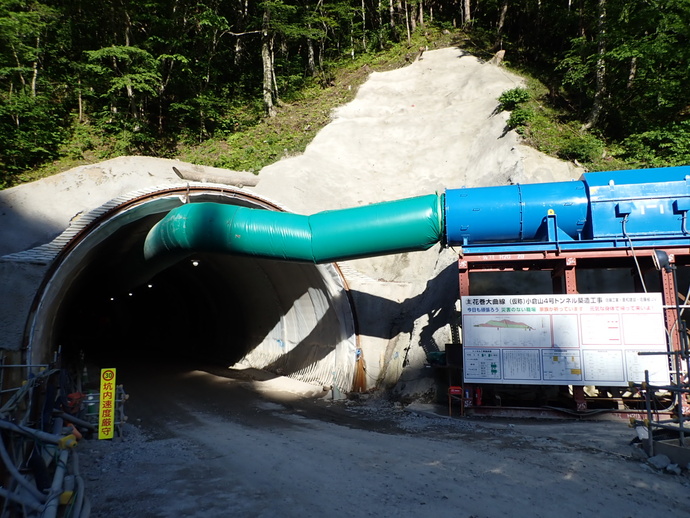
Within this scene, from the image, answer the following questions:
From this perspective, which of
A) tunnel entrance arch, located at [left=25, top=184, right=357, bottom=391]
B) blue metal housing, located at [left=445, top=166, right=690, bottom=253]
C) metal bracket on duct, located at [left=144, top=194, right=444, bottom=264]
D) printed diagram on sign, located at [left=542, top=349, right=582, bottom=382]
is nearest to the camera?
printed diagram on sign, located at [left=542, top=349, right=582, bottom=382]

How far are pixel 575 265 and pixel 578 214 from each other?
1.26 metres

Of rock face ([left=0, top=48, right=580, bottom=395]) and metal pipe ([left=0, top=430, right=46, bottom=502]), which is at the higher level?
rock face ([left=0, top=48, right=580, bottom=395])

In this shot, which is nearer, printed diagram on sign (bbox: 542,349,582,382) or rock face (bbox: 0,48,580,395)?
printed diagram on sign (bbox: 542,349,582,382)

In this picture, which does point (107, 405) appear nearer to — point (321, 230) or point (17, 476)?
point (321, 230)

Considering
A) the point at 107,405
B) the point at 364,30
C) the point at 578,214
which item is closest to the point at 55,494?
the point at 107,405

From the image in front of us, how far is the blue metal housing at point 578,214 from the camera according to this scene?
1127 centimetres

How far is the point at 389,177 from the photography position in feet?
74.4

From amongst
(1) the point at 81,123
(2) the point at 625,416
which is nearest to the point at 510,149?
(2) the point at 625,416

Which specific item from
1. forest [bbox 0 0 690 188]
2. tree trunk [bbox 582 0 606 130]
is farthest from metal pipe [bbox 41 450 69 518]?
tree trunk [bbox 582 0 606 130]

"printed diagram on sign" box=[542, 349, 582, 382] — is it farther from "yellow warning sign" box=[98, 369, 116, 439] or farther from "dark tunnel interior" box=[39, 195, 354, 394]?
"yellow warning sign" box=[98, 369, 116, 439]

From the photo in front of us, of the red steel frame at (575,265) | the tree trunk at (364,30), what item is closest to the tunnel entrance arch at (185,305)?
the red steel frame at (575,265)

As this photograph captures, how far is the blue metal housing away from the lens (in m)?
11.3

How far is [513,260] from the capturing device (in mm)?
11688

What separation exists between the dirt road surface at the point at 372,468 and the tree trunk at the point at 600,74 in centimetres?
1499
